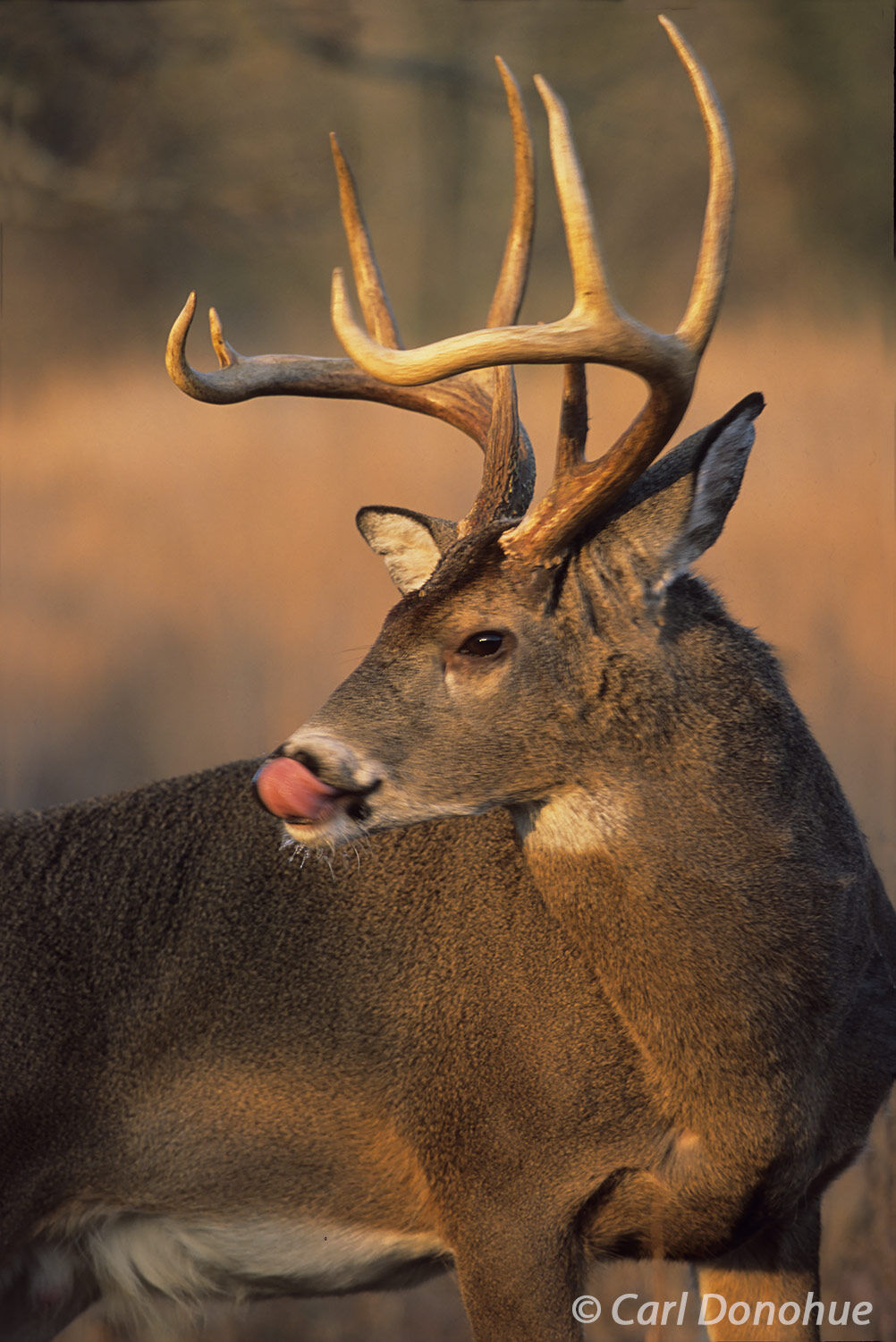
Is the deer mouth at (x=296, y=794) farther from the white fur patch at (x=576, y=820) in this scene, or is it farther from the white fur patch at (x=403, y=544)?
the white fur patch at (x=403, y=544)

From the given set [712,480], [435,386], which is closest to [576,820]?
[712,480]

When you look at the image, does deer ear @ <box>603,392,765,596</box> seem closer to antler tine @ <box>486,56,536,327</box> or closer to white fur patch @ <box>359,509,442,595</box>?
white fur patch @ <box>359,509,442,595</box>

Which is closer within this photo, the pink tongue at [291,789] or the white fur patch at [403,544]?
the pink tongue at [291,789]

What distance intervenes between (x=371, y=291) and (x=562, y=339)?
1469 millimetres

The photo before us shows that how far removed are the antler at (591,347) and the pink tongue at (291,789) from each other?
0.71 m

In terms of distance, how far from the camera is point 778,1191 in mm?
3338

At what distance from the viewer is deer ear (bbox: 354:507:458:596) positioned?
3.73m

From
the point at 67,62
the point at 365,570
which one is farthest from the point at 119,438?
the point at 67,62

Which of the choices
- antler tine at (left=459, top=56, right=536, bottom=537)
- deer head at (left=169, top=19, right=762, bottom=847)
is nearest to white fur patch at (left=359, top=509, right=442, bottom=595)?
antler tine at (left=459, top=56, right=536, bottom=537)

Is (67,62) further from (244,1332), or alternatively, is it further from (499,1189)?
(499,1189)

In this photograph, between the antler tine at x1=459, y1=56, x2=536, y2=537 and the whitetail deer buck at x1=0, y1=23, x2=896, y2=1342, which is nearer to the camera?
the whitetail deer buck at x1=0, y1=23, x2=896, y2=1342

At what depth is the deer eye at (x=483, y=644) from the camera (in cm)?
316

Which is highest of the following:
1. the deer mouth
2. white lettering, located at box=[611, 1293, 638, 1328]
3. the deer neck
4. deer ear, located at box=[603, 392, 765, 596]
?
deer ear, located at box=[603, 392, 765, 596]

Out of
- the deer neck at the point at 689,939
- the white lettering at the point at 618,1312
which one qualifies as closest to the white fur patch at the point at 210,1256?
the deer neck at the point at 689,939
